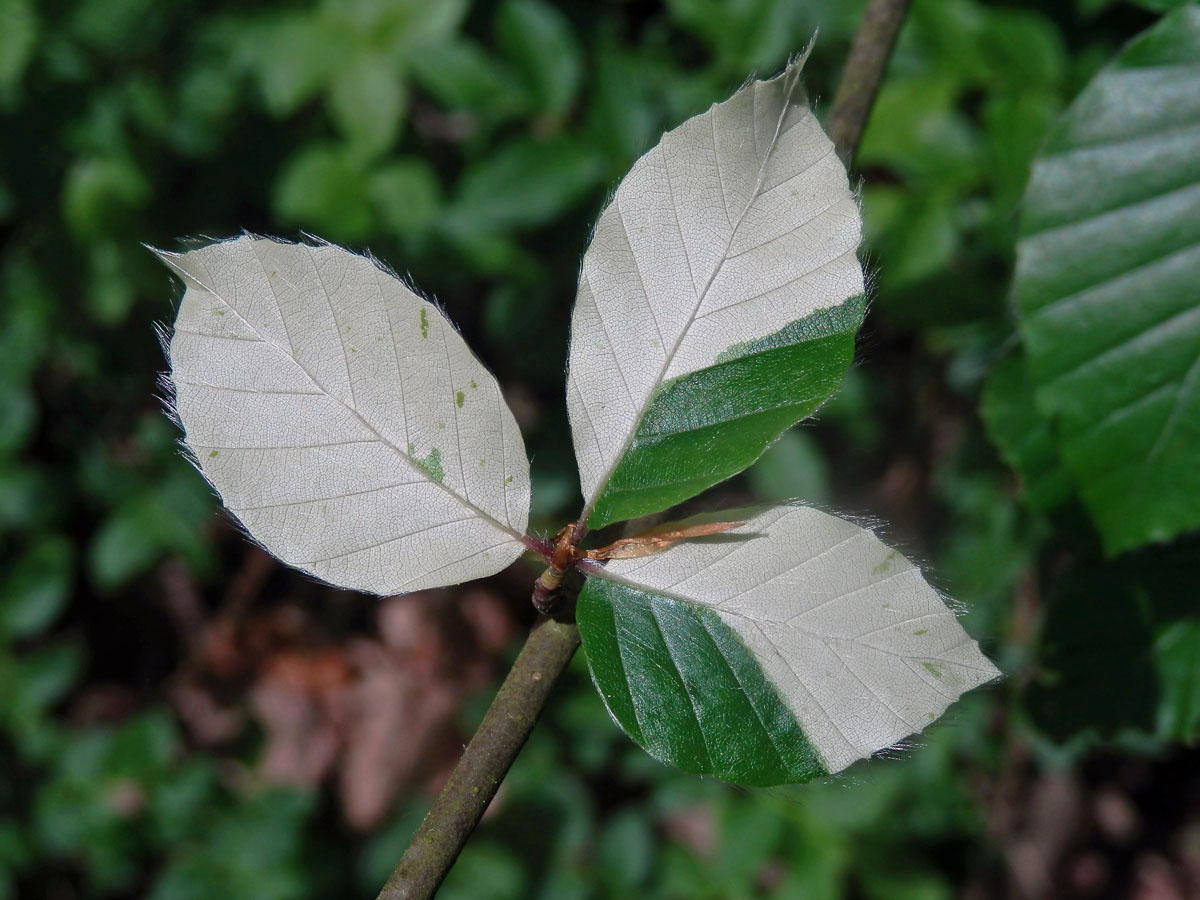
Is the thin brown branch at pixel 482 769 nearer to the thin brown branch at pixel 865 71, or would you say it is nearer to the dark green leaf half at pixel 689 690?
the dark green leaf half at pixel 689 690

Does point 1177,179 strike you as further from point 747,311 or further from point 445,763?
point 445,763

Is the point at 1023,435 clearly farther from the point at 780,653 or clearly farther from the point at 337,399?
the point at 337,399

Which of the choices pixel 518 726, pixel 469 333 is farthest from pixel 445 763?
pixel 518 726

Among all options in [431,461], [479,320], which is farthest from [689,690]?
[479,320]

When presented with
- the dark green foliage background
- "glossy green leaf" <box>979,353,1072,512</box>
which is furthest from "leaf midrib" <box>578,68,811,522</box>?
the dark green foliage background

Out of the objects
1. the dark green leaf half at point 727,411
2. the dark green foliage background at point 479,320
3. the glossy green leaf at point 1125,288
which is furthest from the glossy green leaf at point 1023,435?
the dark green leaf half at point 727,411
